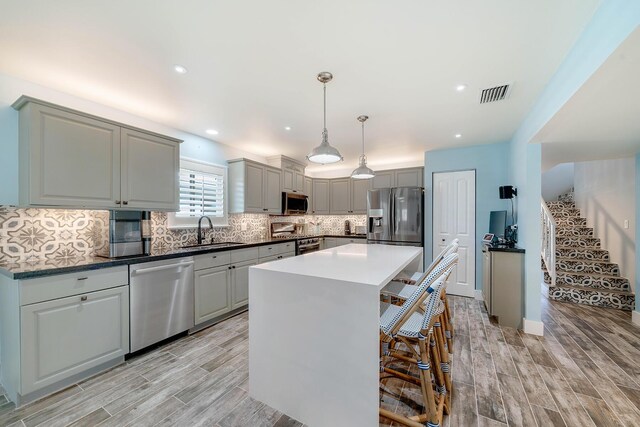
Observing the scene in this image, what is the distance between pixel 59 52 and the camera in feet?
6.19

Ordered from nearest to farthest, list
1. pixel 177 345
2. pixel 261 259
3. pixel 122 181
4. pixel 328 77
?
pixel 328 77
pixel 122 181
pixel 177 345
pixel 261 259

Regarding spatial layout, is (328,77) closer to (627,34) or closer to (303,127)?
(303,127)

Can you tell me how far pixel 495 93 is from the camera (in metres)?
2.45

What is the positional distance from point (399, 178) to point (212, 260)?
12.0 feet

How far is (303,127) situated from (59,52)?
2.31 metres

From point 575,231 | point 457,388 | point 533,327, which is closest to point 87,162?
point 457,388

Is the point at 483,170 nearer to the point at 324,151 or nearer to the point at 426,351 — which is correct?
the point at 324,151

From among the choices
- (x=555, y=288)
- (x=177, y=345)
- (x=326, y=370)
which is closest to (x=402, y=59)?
(x=326, y=370)

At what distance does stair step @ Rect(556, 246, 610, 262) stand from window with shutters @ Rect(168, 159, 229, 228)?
6.10 m

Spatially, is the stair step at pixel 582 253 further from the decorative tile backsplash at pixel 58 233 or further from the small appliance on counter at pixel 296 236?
the decorative tile backsplash at pixel 58 233

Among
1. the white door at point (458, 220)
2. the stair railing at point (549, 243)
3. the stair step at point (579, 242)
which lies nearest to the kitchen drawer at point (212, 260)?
the white door at point (458, 220)

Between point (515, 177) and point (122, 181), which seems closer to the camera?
point (122, 181)

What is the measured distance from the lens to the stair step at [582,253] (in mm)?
4391

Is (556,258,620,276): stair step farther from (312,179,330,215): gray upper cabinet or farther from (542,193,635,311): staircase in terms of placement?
(312,179,330,215): gray upper cabinet
